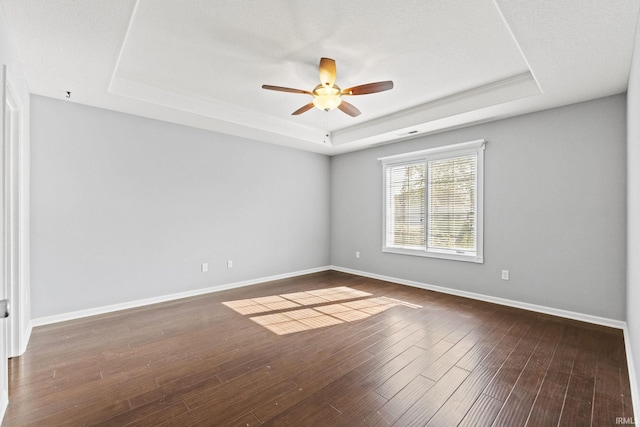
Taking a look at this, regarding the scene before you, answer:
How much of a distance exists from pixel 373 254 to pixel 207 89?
3.86 metres

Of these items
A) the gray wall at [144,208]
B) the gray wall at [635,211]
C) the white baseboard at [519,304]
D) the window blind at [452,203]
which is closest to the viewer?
the gray wall at [635,211]

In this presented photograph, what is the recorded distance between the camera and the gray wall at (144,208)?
3.27 metres

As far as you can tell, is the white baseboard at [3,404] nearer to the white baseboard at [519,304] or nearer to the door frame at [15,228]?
the door frame at [15,228]

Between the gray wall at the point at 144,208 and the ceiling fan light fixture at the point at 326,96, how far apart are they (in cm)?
219

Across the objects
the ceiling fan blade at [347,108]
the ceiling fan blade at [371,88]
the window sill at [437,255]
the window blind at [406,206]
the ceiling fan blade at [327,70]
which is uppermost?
the ceiling fan blade at [327,70]

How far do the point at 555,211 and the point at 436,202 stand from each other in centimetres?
154

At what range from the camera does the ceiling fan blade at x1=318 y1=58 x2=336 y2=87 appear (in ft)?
8.64

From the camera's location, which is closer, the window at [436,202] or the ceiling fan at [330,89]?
the ceiling fan at [330,89]

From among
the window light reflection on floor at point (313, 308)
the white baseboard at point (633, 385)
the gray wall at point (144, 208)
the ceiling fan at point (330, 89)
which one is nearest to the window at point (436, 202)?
the window light reflection on floor at point (313, 308)

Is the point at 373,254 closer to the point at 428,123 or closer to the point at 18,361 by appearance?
the point at 428,123

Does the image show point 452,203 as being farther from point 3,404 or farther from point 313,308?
point 3,404

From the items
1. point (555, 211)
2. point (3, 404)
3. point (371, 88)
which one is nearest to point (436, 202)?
point (555, 211)

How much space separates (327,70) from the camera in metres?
2.71

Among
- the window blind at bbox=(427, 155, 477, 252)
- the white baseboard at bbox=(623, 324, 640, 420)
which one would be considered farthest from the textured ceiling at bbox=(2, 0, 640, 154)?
the white baseboard at bbox=(623, 324, 640, 420)
